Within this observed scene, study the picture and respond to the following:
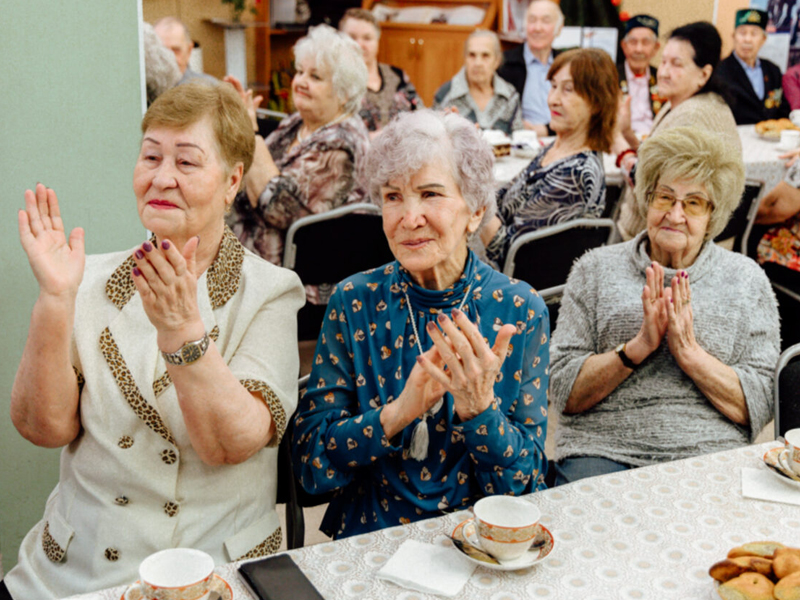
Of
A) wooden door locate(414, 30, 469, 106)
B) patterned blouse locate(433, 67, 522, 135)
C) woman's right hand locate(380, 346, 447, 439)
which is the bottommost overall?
woman's right hand locate(380, 346, 447, 439)

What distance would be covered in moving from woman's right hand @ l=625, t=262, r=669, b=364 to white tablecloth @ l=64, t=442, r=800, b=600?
15.9 inches

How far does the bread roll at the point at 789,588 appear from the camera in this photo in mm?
1075

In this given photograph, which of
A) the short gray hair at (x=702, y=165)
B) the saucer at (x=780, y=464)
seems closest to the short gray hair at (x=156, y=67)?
the short gray hair at (x=702, y=165)

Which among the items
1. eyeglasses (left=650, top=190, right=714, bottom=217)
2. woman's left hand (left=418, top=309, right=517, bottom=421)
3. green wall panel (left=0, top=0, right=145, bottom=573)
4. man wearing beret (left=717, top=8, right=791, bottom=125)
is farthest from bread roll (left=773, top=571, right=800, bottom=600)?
man wearing beret (left=717, top=8, right=791, bottom=125)

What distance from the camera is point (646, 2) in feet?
25.5

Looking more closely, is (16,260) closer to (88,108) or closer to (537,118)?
(88,108)

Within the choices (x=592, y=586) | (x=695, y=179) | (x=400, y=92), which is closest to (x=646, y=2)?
(x=400, y=92)

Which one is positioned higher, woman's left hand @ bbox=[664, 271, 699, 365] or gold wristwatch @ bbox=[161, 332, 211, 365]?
gold wristwatch @ bbox=[161, 332, 211, 365]

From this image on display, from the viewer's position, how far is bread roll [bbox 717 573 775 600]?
110 centimetres

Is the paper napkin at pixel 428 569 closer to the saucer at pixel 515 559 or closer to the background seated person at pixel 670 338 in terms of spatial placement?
the saucer at pixel 515 559

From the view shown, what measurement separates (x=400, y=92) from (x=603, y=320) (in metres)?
3.53

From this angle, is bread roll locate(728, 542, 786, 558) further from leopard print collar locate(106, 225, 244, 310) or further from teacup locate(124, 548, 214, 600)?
leopard print collar locate(106, 225, 244, 310)

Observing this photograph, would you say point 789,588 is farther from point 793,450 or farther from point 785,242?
point 785,242

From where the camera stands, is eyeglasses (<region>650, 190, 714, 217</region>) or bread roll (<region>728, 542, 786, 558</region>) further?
eyeglasses (<region>650, 190, 714, 217</region>)
